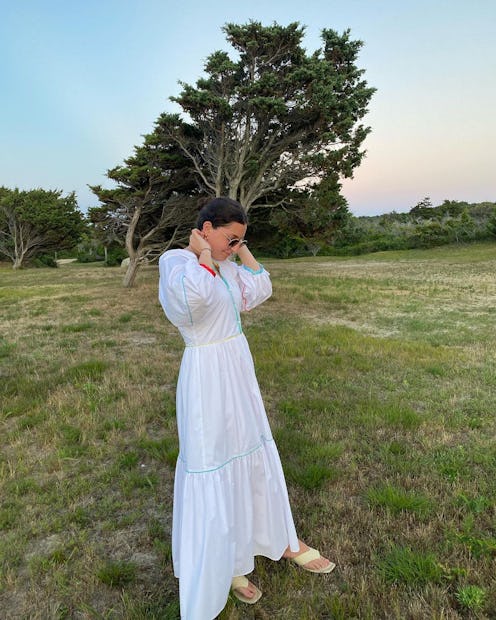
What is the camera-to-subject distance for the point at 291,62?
13836 millimetres

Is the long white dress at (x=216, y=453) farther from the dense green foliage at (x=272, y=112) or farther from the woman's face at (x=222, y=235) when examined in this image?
the dense green foliage at (x=272, y=112)

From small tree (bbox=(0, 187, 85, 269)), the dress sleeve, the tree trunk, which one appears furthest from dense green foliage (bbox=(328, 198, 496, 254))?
the dress sleeve

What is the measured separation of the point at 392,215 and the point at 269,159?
176 ft

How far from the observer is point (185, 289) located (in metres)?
1.73

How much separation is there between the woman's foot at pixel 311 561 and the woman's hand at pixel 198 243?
1.81 metres

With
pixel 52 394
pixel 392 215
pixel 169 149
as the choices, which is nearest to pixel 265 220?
pixel 169 149

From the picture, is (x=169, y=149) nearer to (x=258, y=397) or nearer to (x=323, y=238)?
(x=323, y=238)

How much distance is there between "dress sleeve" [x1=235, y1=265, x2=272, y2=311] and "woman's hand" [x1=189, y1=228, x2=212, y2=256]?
15.5 inches

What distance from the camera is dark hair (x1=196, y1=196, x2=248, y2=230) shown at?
1.89m

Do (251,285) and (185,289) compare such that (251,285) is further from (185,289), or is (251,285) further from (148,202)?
(148,202)

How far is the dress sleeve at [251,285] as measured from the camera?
7.36 feet

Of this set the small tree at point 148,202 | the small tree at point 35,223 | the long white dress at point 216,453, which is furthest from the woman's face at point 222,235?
the small tree at point 35,223

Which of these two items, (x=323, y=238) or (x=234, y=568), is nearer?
(x=234, y=568)

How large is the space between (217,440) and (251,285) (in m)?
0.86
